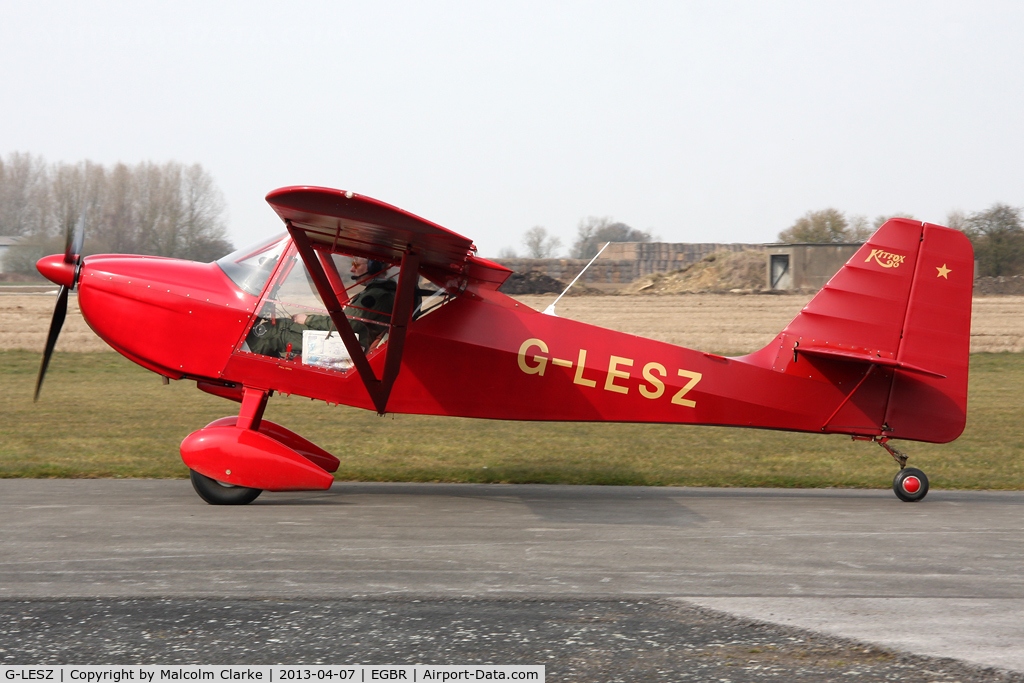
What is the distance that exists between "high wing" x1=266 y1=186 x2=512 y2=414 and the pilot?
183mm

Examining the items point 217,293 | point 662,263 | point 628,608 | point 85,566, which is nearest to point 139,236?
point 217,293

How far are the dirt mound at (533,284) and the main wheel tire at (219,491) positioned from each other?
32860 mm

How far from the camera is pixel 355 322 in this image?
25.6 feet

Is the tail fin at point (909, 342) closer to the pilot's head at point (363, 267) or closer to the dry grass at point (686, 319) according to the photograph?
the pilot's head at point (363, 267)

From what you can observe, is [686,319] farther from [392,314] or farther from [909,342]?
[392,314]

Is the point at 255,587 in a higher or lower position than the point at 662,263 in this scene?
lower

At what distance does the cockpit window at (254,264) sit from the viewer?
7812 mm

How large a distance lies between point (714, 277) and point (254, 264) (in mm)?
39651

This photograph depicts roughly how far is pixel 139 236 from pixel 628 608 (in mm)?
20240

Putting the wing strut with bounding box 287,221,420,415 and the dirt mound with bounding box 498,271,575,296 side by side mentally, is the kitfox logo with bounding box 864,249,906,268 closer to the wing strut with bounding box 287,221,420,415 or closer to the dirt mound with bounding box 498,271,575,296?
the wing strut with bounding box 287,221,420,415

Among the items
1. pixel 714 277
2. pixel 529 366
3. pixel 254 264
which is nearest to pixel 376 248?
pixel 254 264

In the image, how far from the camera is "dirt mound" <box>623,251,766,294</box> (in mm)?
43781

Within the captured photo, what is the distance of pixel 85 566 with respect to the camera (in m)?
5.45

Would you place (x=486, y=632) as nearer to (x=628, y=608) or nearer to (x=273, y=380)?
(x=628, y=608)
